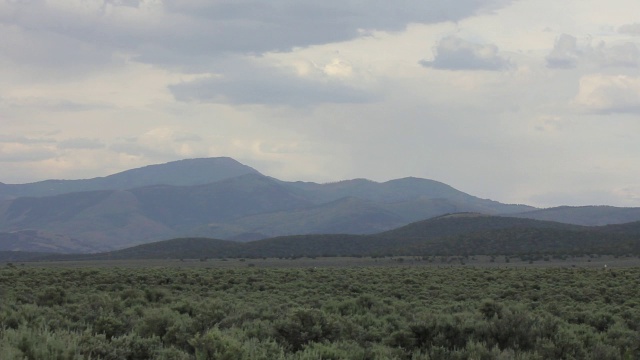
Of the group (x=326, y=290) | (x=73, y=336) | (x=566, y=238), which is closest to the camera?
(x=73, y=336)

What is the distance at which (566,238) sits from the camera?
292ft

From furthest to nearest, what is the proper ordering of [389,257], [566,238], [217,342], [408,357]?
[566,238] → [389,257] → [408,357] → [217,342]

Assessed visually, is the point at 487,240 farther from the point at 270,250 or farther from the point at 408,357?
the point at 408,357

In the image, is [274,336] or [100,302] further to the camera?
[100,302]

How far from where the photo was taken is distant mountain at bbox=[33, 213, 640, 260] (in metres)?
83.5

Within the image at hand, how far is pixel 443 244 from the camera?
305 ft

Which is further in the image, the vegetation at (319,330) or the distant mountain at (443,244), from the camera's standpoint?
the distant mountain at (443,244)

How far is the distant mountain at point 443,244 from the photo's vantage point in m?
83.5

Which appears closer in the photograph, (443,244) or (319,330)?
(319,330)

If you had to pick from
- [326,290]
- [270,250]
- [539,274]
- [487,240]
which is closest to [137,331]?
[326,290]

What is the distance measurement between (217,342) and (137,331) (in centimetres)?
374

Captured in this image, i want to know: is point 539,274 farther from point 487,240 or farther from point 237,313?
point 487,240

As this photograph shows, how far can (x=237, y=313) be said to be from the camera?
17.6 meters

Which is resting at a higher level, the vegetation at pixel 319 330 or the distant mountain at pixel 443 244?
the distant mountain at pixel 443 244
